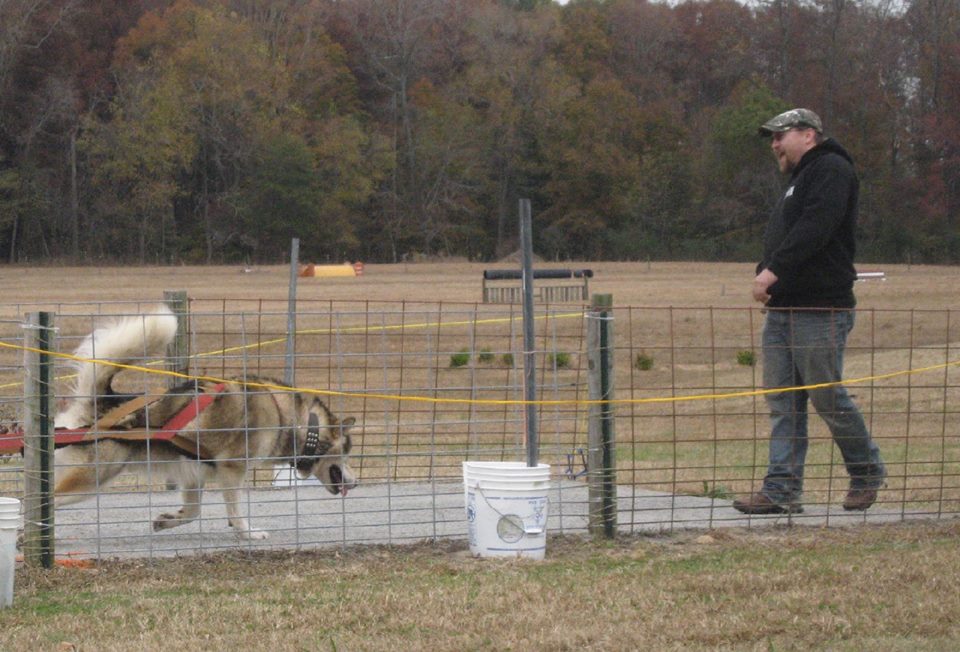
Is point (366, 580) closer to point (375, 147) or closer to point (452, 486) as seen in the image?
point (452, 486)

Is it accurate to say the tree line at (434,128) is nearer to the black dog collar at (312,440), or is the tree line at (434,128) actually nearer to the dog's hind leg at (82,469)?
the black dog collar at (312,440)

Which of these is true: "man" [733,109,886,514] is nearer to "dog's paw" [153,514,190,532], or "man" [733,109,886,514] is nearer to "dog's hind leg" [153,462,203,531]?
"dog's hind leg" [153,462,203,531]

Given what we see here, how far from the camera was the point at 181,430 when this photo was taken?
7.41m

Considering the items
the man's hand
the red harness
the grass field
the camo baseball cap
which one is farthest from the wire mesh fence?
the camo baseball cap

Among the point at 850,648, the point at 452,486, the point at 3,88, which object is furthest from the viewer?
the point at 3,88

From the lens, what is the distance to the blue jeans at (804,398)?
7727 mm

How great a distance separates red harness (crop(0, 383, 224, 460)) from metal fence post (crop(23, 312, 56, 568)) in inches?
6.2

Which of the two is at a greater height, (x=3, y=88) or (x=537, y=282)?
(x=3, y=88)

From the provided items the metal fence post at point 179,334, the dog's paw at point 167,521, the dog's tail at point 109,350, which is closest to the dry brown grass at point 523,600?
the dog's paw at point 167,521

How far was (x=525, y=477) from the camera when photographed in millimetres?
6852

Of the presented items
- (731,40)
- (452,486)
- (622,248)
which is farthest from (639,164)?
(452,486)

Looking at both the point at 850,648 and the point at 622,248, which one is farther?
the point at 622,248

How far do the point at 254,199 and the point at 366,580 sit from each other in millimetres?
57384

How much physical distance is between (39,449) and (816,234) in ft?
14.6
